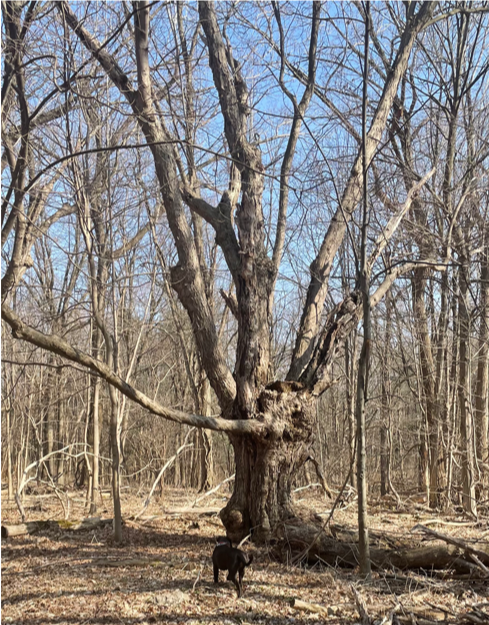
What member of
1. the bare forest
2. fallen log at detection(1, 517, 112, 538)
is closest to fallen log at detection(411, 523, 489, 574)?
the bare forest

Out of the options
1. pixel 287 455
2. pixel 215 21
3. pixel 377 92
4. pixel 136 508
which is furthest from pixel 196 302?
pixel 377 92

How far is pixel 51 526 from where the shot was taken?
24.9ft

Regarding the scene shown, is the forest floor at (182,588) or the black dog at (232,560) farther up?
the black dog at (232,560)

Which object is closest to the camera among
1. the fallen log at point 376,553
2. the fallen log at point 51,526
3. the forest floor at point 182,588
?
the forest floor at point 182,588

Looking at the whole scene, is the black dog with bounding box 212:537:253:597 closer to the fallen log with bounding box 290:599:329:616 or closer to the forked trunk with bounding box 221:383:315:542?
the fallen log with bounding box 290:599:329:616

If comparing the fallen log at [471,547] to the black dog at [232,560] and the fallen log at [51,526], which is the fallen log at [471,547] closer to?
the black dog at [232,560]

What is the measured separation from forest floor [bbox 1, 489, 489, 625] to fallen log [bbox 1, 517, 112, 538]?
0.30 feet

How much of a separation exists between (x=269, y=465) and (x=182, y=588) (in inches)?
79.5

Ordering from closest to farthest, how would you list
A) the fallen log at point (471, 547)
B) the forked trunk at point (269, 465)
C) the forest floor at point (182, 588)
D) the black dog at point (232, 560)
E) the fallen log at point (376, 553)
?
1. the forest floor at point (182, 588)
2. the fallen log at point (471, 547)
3. the black dog at point (232, 560)
4. the fallen log at point (376, 553)
5. the forked trunk at point (269, 465)

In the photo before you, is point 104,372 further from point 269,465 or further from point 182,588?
point 269,465

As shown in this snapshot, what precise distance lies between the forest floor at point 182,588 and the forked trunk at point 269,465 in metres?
0.36

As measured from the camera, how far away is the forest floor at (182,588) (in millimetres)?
4035

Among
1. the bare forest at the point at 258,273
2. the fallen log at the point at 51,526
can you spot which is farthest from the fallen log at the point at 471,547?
the fallen log at the point at 51,526

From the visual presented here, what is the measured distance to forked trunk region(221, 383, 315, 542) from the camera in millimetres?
6371
